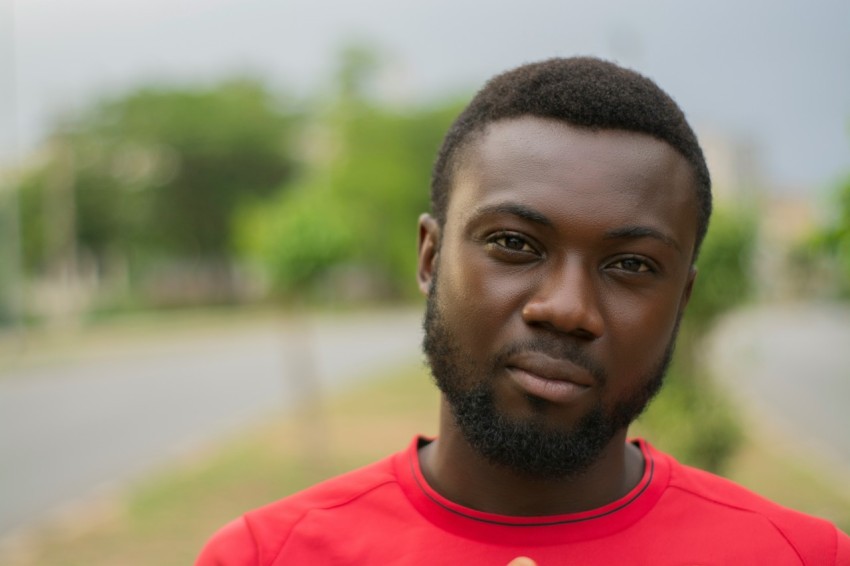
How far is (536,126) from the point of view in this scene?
71.2 inches

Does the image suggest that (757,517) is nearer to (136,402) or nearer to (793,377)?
(136,402)

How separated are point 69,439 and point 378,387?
579 centimetres

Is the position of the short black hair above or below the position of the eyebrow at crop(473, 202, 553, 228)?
above

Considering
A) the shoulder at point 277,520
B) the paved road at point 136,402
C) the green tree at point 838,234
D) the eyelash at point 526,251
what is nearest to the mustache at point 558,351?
the eyelash at point 526,251

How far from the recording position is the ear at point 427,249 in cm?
203

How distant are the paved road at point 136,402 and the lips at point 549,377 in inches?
264

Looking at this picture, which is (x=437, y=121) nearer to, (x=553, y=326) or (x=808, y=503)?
(x=808, y=503)

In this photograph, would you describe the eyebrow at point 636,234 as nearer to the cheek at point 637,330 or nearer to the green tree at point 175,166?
the cheek at point 637,330

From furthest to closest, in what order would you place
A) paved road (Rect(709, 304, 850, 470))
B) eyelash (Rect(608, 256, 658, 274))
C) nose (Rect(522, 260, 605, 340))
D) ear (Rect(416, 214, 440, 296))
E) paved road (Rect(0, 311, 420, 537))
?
1. paved road (Rect(0, 311, 420, 537))
2. paved road (Rect(709, 304, 850, 470))
3. ear (Rect(416, 214, 440, 296))
4. eyelash (Rect(608, 256, 658, 274))
5. nose (Rect(522, 260, 605, 340))

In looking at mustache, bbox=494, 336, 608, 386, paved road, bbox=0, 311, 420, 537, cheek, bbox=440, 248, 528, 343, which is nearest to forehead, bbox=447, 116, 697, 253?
cheek, bbox=440, 248, 528, 343

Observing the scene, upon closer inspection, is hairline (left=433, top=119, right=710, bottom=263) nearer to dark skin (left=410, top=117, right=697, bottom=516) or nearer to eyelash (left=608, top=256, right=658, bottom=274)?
dark skin (left=410, top=117, right=697, bottom=516)

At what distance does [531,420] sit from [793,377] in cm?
1688

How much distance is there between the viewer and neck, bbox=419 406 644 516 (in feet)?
6.10

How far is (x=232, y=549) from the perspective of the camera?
180cm
